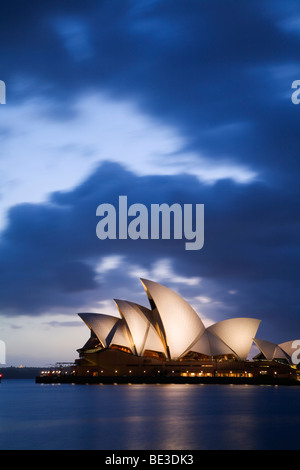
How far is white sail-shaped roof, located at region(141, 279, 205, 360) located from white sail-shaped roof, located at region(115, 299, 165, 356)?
1.75 meters

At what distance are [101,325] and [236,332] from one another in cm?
2242

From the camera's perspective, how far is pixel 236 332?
92250 mm

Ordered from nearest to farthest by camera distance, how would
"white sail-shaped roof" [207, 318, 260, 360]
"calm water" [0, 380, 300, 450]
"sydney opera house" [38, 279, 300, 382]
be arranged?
"calm water" [0, 380, 300, 450] → "sydney opera house" [38, 279, 300, 382] → "white sail-shaped roof" [207, 318, 260, 360]

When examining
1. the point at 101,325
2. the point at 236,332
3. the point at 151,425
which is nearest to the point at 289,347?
the point at 236,332

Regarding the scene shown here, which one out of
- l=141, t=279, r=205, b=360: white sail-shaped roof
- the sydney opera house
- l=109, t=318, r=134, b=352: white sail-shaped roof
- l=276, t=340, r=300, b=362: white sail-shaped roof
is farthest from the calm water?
l=276, t=340, r=300, b=362: white sail-shaped roof

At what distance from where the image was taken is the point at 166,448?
2780cm

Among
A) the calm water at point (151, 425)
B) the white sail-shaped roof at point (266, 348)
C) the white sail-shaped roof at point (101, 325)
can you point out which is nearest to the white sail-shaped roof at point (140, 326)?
the white sail-shaped roof at point (101, 325)

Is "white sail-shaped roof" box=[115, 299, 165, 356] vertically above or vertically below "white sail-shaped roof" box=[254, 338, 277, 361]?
above

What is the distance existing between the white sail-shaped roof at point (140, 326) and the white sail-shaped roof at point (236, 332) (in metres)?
11.2

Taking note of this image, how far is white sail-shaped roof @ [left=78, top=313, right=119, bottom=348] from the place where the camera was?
281 feet

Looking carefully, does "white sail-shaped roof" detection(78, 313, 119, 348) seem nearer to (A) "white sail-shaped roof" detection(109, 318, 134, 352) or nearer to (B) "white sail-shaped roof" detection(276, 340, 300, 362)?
(A) "white sail-shaped roof" detection(109, 318, 134, 352)

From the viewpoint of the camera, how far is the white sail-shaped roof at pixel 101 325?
85562mm

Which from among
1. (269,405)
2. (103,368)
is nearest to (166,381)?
(103,368)
